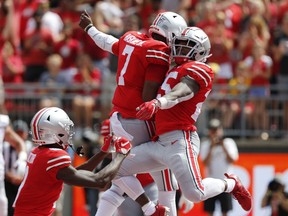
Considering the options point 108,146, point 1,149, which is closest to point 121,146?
point 108,146

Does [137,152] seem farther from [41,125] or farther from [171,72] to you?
[41,125]

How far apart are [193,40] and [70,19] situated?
8287 mm

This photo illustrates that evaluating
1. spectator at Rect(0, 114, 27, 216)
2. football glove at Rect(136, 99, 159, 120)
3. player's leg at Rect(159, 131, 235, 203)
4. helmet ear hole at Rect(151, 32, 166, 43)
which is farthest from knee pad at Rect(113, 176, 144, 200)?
spectator at Rect(0, 114, 27, 216)

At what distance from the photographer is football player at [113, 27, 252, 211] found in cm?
976

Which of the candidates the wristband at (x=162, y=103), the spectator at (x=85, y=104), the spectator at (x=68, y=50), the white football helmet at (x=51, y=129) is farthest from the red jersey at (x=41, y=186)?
the spectator at (x=68, y=50)

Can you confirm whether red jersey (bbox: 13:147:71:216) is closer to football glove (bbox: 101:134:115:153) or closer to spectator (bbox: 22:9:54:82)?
football glove (bbox: 101:134:115:153)

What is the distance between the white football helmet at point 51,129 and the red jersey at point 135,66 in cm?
141

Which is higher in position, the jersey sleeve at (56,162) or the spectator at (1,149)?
the jersey sleeve at (56,162)

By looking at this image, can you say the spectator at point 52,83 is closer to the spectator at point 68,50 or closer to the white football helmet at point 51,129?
the spectator at point 68,50

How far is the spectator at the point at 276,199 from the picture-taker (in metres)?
13.8

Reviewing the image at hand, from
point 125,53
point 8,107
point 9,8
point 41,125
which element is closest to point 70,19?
point 9,8

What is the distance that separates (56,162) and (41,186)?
0.24 metres

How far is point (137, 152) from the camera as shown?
9.95m

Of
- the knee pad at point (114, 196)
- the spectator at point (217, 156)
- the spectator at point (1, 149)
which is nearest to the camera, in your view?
the knee pad at point (114, 196)
